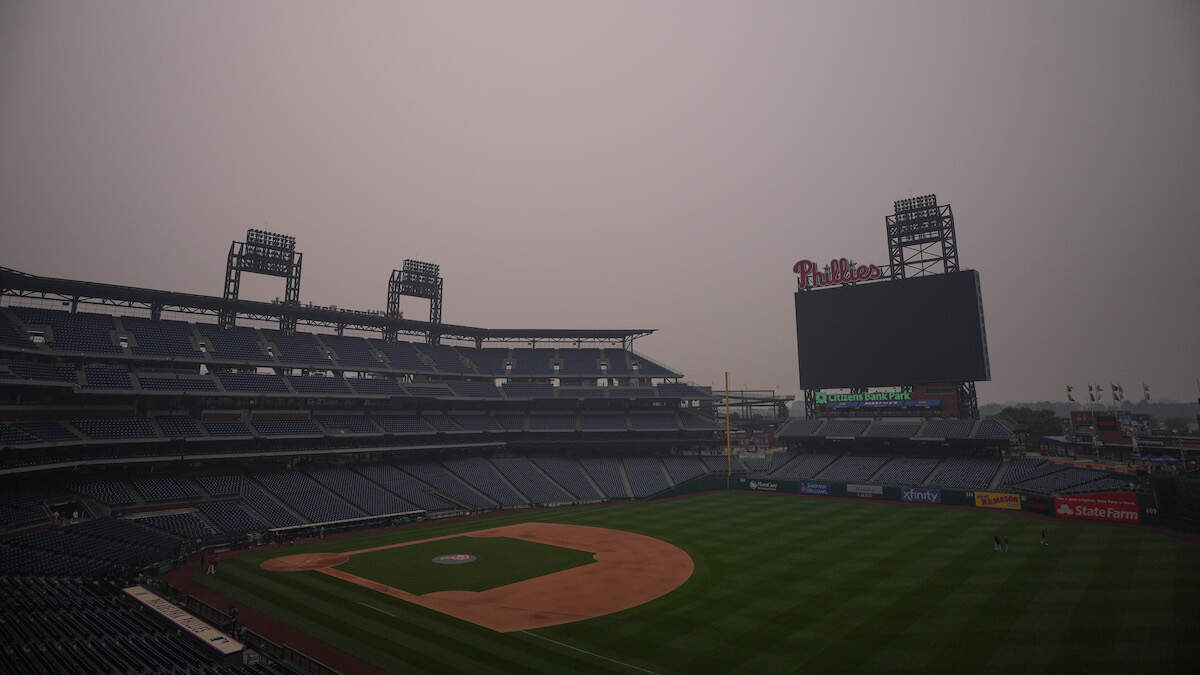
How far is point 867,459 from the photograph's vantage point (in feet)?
204

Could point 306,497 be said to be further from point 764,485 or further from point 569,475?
point 764,485

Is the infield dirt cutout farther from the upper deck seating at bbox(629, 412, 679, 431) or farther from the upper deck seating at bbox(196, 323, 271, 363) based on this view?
the upper deck seating at bbox(629, 412, 679, 431)

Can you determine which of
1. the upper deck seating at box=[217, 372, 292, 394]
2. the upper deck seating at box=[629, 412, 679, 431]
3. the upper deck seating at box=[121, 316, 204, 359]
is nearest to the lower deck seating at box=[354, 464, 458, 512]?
the upper deck seating at box=[217, 372, 292, 394]

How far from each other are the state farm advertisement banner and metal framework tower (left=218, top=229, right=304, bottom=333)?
7271cm

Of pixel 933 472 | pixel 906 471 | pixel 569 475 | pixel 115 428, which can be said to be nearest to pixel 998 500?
pixel 933 472

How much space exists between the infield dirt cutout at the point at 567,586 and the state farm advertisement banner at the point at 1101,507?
31.9 meters

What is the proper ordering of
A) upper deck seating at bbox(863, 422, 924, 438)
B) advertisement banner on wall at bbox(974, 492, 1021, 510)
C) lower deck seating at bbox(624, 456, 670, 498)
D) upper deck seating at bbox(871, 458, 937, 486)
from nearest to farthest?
1. advertisement banner on wall at bbox(974, 492, 1021, 510)
2. upper deck seating at bbox(871, 458, 937, 486)
3. upper deck seating at bbox(863, 422, 924, 438)
4. lower deck seating at bbox(624, 456, 670, 498)

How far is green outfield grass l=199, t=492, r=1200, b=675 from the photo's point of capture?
771 inches

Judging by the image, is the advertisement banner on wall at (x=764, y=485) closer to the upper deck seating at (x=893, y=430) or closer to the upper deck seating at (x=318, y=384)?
the upper deck seating at (x=893, y=430)

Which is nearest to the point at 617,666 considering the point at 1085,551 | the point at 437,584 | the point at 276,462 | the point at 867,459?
the point at 437,584

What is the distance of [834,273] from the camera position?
6444 centimetres

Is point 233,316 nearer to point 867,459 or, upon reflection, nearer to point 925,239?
point 867,459

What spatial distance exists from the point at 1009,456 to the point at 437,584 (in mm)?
56137

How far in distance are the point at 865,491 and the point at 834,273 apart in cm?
2419
